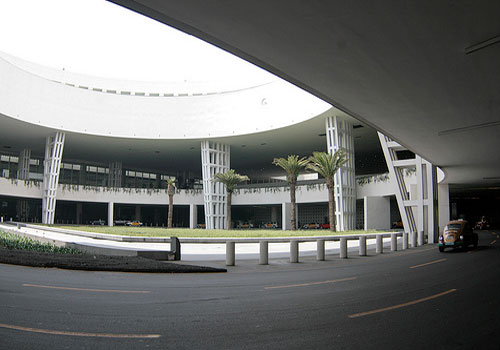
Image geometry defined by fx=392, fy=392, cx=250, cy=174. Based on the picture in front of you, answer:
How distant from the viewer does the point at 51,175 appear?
5012 cm

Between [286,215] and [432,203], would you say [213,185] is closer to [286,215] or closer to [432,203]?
[286,215]

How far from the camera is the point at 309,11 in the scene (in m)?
7.08

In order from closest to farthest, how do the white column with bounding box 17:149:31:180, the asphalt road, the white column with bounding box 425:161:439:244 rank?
the asphalt road
the white column with bounding box 425:161:439:244
the white column with bounding box 17:149:31:180

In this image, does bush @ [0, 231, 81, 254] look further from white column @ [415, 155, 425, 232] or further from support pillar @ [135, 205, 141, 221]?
support pillar @ [135, 205, 141, 221]

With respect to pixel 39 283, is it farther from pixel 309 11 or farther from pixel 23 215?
pixel 23 215

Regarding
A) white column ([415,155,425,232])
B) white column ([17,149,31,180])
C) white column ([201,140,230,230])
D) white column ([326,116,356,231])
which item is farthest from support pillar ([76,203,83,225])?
white column ([415,155,425,232])

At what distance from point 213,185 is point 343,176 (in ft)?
62.2

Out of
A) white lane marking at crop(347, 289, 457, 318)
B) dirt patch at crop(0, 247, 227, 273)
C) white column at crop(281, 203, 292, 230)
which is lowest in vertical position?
white lane marking at crop(347, 289, 457, 318)

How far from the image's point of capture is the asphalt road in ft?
17.4

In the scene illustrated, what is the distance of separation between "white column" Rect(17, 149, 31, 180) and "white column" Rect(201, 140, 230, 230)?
26629 mm

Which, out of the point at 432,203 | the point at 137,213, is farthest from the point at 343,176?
the point at 137,213

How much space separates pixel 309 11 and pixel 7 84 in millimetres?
43548

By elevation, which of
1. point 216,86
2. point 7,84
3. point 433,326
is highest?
point 216,86

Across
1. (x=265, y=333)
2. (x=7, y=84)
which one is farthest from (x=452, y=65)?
(x=7, y=84)
